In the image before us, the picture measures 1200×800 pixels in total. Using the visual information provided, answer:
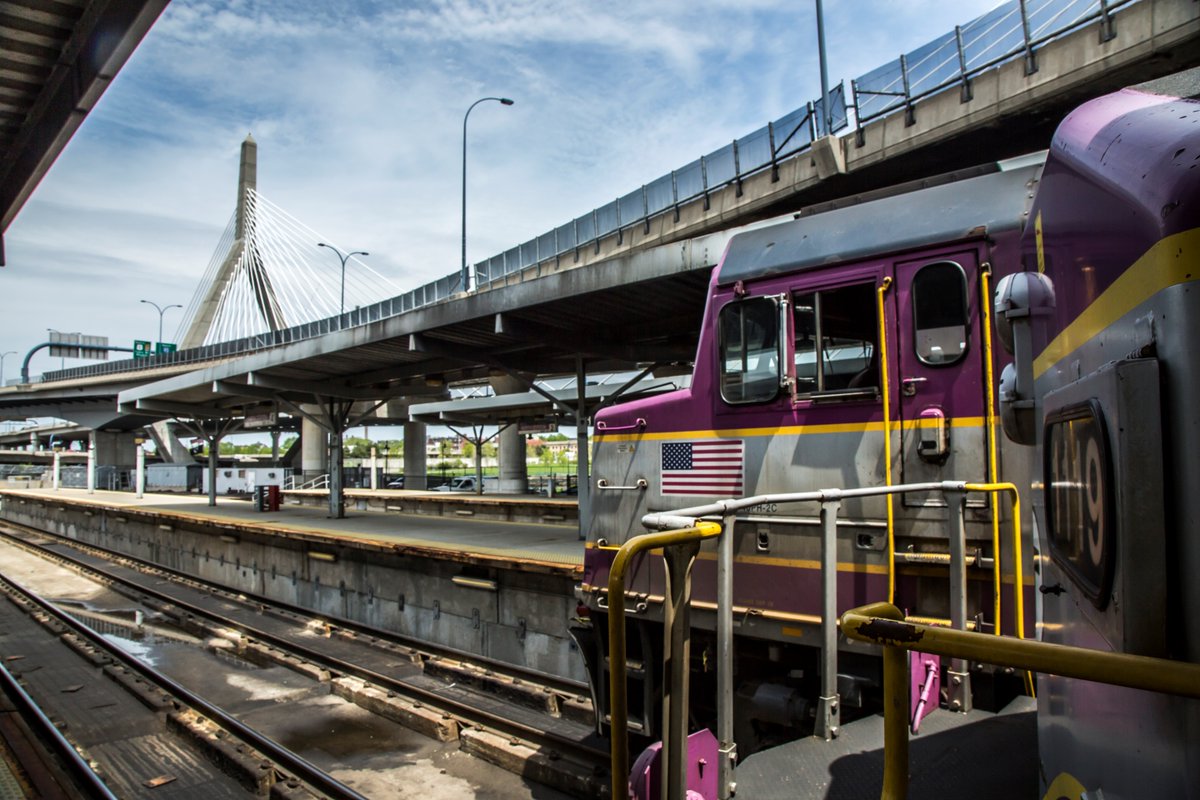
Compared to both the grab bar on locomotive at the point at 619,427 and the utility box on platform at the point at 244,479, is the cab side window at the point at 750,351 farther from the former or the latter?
the utility box on platform at the point at 244,479

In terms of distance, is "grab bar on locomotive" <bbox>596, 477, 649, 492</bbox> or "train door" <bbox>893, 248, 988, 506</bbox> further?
"grab bar on locomotive" <bbox>596, 477, 649, 492</bbox>

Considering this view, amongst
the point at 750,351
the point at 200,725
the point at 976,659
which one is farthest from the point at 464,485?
the point at 976,659

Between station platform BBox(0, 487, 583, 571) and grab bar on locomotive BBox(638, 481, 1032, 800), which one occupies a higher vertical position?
grab bar on locomotive BBox(638, 481, 1032, 800)

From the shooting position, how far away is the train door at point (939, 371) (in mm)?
4984

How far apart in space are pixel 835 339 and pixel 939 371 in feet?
2.67

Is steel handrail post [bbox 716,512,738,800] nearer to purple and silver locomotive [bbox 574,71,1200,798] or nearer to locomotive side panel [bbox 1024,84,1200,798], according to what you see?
purple and silver locomotive [bbox 574,71,1200,798]

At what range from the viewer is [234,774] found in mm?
7422

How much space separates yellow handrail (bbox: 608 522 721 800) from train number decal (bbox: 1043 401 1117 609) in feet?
4.07

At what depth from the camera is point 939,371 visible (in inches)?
200

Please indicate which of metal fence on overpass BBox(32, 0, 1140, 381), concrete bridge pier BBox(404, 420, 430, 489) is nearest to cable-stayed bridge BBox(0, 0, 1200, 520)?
metal fence on overpass BBox(32, 0, 1140, 381)

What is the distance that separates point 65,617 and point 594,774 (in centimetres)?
1390

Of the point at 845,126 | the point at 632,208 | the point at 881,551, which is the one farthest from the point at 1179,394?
the point at 632,208

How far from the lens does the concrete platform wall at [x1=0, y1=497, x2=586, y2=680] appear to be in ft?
35.7

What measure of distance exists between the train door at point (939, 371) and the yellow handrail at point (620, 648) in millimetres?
2957
